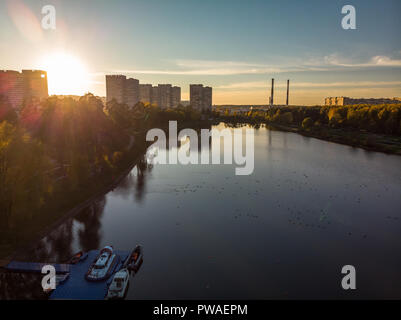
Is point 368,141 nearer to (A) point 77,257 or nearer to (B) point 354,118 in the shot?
(B) point 354,118

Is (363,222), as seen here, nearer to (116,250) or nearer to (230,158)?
(116,250)

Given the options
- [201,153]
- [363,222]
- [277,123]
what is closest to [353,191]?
[363,222]

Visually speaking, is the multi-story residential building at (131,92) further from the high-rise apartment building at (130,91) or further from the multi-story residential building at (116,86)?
the multi-story residential building at (116,86)

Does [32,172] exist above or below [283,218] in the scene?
above

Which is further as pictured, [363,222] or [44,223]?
[363,222]

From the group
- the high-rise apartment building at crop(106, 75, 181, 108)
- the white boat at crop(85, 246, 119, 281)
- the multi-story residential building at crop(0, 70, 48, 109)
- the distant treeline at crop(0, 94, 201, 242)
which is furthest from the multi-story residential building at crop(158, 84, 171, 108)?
the white boat at crop(85, 246, 119, 281)

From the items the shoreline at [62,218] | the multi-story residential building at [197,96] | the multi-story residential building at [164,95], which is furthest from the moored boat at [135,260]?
the multi-story residential building at [197,96]

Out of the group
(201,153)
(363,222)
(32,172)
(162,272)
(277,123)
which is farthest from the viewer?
(277,123)
